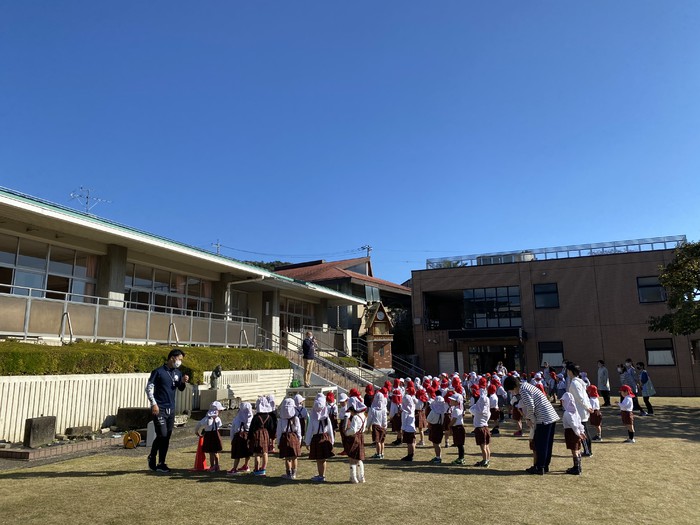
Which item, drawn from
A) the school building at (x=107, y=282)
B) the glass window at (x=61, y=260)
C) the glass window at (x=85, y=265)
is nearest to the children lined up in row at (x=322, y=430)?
the school building at (x=107, y=282)

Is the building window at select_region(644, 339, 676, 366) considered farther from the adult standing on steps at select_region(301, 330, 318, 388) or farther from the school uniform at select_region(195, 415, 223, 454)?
the school uniform at select_region(195, 415, 223, 454)

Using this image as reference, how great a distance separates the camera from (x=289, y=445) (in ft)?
25.7

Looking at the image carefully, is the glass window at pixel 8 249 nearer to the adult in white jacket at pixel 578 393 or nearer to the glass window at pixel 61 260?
the glass window at pixel 61 260

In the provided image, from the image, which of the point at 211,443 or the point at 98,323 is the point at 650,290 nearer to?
the point at 211,443

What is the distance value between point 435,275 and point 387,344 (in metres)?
7.78

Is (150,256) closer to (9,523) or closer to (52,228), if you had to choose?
(52,228)

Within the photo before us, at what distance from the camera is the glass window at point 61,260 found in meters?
14.8

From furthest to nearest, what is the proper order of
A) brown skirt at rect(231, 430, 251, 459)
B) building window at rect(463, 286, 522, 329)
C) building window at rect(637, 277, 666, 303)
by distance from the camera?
building window at rect(463, 286, 522, 329) → building window at rect(637, 277, 666, 303) → brown skirt at rect(231, 430, 251, 459)

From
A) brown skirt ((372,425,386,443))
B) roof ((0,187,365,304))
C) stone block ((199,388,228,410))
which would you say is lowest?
brown skirt ((372,425,386,443))

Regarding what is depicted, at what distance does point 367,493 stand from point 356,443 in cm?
77

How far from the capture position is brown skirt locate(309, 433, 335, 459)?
25.5 feet

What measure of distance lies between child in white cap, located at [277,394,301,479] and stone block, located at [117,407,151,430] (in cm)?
495

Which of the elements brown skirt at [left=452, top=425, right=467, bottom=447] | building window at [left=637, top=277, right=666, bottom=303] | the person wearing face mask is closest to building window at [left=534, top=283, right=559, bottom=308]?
building window at [left=637, top=277, right=666, bottom=303]

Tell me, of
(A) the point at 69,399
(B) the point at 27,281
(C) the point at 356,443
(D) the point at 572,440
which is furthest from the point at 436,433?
(B) the point at 27,281
